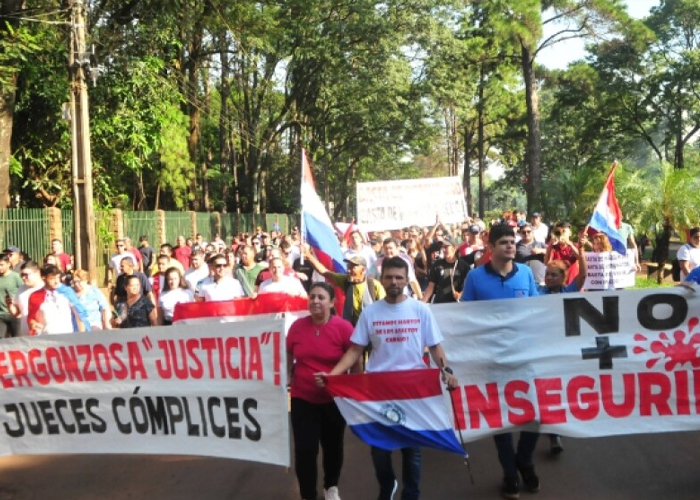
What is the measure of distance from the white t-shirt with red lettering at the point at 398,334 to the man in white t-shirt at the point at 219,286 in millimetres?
3895

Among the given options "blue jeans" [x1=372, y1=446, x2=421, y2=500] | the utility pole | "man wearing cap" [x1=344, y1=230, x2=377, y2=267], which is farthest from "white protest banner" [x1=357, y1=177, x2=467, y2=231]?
"blue jeans" [x1=372, y1=446, x2=421, y2=500]

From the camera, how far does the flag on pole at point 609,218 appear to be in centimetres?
1102

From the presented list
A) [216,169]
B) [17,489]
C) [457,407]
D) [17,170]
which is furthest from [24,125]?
[216,169]

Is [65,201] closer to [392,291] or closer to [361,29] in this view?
[361,29]

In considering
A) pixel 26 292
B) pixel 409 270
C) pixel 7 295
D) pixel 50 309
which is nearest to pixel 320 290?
pixel 50 309

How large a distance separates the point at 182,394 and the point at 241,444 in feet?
1.78

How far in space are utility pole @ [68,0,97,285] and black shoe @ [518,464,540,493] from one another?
437 inches

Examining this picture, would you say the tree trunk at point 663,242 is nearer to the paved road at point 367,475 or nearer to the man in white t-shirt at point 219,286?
the man in white t-shirt at point 219,286

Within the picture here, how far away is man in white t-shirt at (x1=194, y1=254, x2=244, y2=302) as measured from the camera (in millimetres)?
9070

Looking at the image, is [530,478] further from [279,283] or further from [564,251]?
[564,251]

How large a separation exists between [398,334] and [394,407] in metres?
0.43

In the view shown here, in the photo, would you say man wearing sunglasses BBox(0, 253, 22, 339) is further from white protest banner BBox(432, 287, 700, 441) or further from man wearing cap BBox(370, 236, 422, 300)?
white protest banner BBox(432, 287, 700, 441)

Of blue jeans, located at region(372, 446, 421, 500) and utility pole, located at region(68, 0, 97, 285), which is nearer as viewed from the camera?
blue jeans, located at region(372, 446, 421, 500)

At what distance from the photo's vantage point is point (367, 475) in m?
6.36
